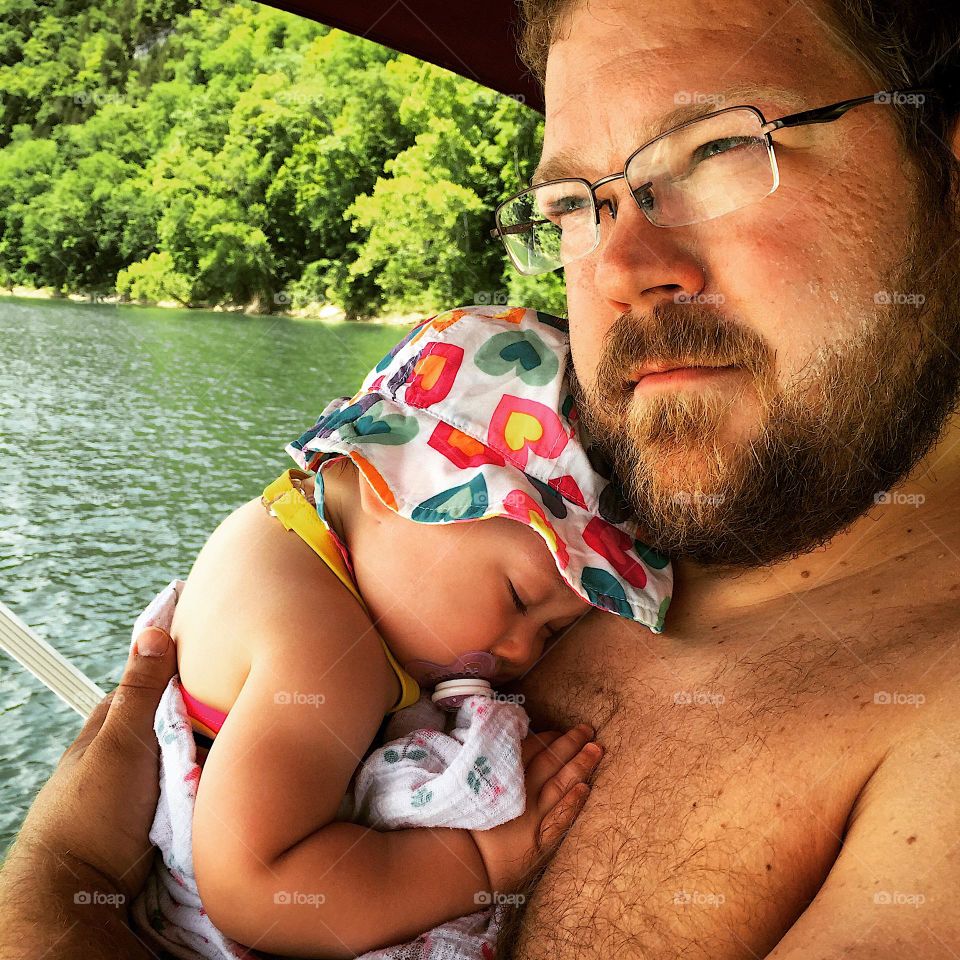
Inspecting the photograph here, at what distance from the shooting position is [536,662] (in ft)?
4.57

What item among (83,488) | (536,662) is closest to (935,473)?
(536,662)

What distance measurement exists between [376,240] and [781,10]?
18099 millimetres

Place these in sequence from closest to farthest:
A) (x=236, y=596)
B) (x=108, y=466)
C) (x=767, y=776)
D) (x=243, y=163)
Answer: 1. (x=767, y=776)
2. (x=236, y=596)
3. (x=108, y=466)
4. (x=243, y=163)

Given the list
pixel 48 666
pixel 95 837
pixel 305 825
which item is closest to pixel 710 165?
pixel 305 825

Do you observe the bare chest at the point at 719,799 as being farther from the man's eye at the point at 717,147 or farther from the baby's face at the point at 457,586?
the man's eye at the point at 717,147

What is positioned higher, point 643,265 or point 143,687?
point 643,265

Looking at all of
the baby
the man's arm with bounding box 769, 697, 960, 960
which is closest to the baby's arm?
the baby

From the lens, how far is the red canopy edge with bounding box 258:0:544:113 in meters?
1.81

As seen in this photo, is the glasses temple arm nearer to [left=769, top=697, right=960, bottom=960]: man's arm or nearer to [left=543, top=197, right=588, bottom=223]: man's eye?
[left=543, top=197, right=588, bottom=223]: man's eye

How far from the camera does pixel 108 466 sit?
5238 millimetres

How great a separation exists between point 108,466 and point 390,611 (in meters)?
4.42

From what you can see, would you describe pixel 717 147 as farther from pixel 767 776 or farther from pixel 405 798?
pixel 405 798

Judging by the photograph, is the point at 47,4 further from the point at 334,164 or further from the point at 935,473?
the point at 935,473

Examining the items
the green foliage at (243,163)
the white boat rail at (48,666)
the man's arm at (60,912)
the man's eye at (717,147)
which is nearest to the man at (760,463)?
the man's eye at (717,147)
